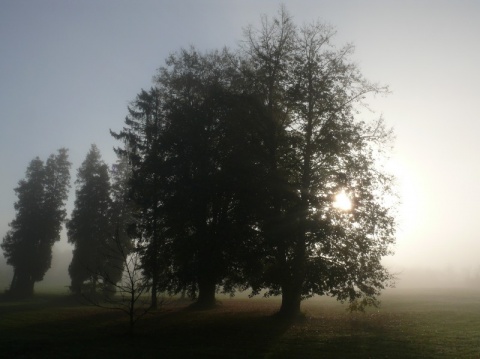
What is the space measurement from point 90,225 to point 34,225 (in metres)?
8.90

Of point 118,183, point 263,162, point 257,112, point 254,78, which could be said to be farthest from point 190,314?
point 118,183

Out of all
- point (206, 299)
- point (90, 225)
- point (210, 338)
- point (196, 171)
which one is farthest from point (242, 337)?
point (90, 225)

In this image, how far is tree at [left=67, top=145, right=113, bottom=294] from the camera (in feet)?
161

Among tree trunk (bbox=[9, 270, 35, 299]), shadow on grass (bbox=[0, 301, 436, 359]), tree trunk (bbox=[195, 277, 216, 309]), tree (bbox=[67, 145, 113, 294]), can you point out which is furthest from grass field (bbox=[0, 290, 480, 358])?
tree trunk (bbox=[9, 270, 35, 299])

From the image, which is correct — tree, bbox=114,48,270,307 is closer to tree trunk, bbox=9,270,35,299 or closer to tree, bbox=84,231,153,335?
tree, bbox=84,231,153,335

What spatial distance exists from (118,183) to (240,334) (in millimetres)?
33919

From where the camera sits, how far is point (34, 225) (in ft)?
174

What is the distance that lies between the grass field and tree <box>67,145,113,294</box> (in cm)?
1904

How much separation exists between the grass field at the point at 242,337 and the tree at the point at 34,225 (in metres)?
24.6

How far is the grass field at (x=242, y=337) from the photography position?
57.9 feet

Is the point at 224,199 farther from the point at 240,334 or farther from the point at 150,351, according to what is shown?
the point at 150,351

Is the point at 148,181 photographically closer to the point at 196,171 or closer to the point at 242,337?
the point at 196,171

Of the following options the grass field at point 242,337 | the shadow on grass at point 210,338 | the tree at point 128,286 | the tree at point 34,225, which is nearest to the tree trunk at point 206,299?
the tree at point 128,286

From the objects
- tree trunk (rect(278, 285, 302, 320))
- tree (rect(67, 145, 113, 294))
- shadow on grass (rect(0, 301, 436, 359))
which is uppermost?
tree (rect(67, 145, 113, 294))
